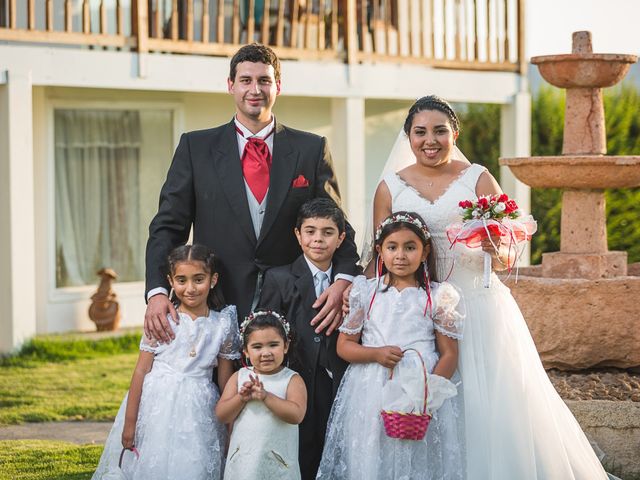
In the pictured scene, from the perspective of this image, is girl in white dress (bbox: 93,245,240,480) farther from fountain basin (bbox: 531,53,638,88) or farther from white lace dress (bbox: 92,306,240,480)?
fountain basin (bbox: 531,53,638,88)

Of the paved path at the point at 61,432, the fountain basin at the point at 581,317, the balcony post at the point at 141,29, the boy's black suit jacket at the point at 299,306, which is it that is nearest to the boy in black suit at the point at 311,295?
the boy's black suit jacket at the point at 299,306

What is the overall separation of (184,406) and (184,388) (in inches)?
3.3

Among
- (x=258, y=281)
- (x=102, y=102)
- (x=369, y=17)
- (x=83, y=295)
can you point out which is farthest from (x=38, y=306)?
(x=258, y=281)

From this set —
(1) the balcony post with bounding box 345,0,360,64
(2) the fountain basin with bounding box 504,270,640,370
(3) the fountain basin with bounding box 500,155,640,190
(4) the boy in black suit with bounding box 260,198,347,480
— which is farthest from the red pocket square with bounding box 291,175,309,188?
(1) the balcony post with bounding box 345,0,360,64

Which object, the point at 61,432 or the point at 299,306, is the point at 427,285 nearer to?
the point at 299,306

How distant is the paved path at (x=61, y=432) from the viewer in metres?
8.02

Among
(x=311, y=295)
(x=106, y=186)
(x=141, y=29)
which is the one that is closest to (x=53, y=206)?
(x=106, y=186)

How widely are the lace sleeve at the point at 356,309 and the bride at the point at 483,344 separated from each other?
417 mm

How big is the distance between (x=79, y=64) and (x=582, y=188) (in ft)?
18.4

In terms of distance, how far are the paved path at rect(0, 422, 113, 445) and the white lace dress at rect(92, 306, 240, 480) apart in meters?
2.54

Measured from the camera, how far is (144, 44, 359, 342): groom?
17.9ft

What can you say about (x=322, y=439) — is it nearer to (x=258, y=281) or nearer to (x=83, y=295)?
(x=258, y=281)

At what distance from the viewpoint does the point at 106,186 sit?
13375mm

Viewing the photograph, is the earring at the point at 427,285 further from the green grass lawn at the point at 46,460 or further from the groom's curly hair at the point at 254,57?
the green grass lawn at the point at 46,460
